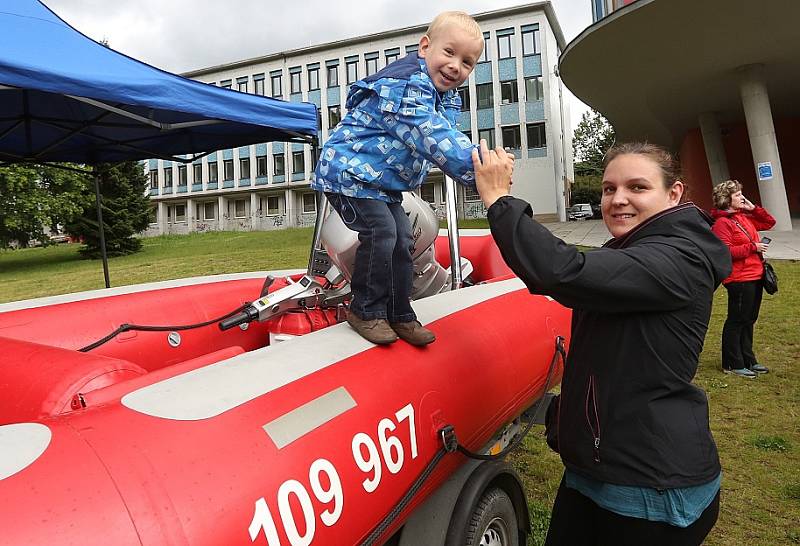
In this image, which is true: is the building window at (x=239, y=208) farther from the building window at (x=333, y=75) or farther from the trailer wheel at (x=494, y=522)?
the trailer wheel at (x=494, y=522)

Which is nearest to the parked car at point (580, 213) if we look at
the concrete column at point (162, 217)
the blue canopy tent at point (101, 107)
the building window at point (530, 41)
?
the building window at point (530, 41)

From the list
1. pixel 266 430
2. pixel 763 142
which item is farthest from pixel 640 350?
pixel 763 142

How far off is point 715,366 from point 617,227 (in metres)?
4.43

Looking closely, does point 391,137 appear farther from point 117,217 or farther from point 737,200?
point 117,217

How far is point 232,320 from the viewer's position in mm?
3092

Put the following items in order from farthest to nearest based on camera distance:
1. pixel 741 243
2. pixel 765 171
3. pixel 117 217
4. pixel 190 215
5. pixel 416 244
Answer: pixel 190 215 → pixel 117 217 → pixel 765 171 → pixel 741 243 → pixel 416 244

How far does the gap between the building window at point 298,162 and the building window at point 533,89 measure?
52.2ft

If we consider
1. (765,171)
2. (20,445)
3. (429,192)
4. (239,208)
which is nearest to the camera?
(20,445)

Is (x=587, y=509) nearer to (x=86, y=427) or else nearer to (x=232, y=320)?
(x=86, y=427)

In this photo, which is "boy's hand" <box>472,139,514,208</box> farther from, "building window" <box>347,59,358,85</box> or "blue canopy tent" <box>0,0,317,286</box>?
"building window" <box>347,59,358,85</box>

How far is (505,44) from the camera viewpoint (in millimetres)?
36062

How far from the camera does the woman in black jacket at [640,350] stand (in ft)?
4.90

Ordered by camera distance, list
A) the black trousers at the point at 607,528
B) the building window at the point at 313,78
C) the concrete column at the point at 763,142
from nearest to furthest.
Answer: the black trousers at the point at 607,528, the concrete column at the point at 763,142, the building window at the point at 313,78

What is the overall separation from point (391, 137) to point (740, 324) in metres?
4.29
